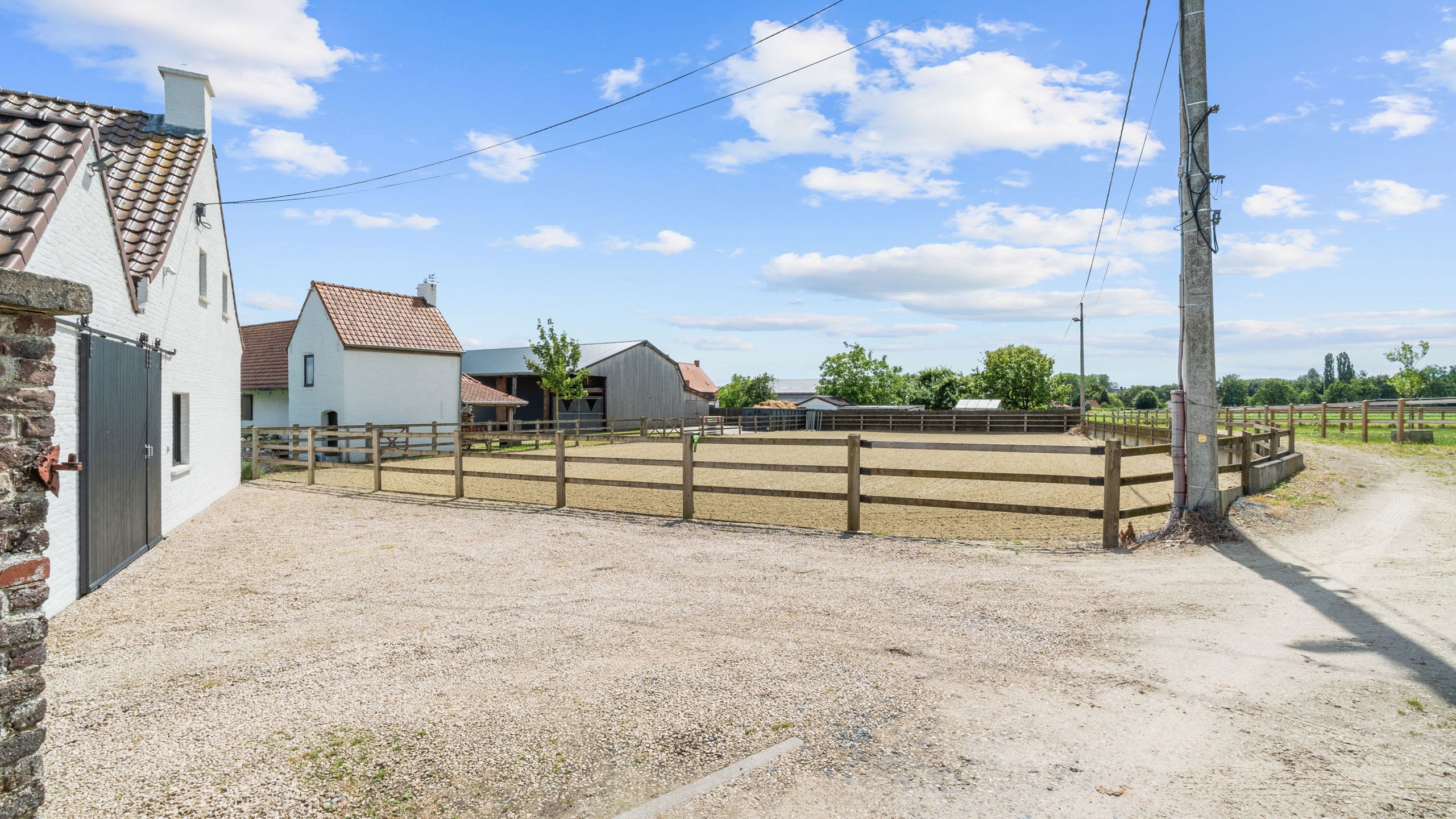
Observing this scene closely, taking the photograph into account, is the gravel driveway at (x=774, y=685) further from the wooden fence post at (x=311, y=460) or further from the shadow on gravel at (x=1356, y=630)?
the wooden fence post at (x=311, y=460)

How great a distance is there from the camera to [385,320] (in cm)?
2791

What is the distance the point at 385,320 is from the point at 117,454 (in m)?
22.0

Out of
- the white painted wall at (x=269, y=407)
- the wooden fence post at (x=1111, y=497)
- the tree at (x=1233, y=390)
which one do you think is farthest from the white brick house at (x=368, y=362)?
the tree at (x=1233, y=390)

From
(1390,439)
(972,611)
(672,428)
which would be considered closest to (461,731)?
(972,611)

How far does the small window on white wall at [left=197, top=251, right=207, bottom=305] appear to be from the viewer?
462 inches

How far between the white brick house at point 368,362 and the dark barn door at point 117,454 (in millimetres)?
18234

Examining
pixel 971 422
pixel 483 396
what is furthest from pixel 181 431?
pixel 971 422

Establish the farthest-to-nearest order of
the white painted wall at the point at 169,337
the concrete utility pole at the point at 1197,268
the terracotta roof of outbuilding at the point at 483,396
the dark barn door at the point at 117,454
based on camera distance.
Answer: the terracotta roof of outbuilding at the point at 483,396 < the concrete utility pole at the point at 1197,268 < the dark barn door at the point at 117,454 < the white painted wall at the point at 169,337

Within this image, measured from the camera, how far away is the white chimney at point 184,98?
11906 mm

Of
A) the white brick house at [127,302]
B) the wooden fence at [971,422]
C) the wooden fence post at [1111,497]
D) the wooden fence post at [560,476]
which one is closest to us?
the white brick house at [127,302]

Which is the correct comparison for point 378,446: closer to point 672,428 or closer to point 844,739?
point 844,739

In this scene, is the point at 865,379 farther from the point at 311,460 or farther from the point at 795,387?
the point at 311,460

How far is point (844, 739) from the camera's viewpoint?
11.5 feet

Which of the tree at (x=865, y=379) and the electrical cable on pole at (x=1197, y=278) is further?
the tree at (x=865, y=379)
